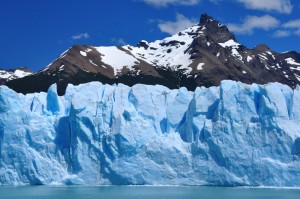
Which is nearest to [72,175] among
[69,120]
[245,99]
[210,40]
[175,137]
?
[69,120]

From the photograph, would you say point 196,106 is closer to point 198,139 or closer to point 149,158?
point 198,139

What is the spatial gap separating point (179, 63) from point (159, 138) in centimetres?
6819

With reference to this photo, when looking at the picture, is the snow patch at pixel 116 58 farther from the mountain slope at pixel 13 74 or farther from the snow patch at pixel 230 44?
the snow patch at pixel 230 44

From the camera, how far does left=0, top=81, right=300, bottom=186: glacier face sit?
24078 millimetres

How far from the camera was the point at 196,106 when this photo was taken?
26.0 m

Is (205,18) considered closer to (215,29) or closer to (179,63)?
(215,29)

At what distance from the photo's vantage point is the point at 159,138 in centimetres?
2534

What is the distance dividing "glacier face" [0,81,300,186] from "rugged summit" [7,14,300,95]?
121ft

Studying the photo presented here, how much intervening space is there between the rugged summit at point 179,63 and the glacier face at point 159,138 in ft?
121

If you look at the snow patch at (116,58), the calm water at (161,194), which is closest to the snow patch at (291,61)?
the snow patch at (116,58)

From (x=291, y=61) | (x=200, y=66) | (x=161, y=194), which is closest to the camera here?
(x=161, y=194)

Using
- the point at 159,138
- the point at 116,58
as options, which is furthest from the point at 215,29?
the point at 159,138

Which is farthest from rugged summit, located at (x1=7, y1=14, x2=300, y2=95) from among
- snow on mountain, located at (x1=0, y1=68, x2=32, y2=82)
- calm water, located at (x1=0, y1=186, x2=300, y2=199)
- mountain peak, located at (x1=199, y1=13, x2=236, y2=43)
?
calm water, located at (x1=0, y1=186, x2=300, y2=199)

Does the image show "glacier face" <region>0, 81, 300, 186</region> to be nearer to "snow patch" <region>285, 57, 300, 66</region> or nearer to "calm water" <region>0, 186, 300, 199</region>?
A: "calm water" <region>0, 186, 300, 199</region>
